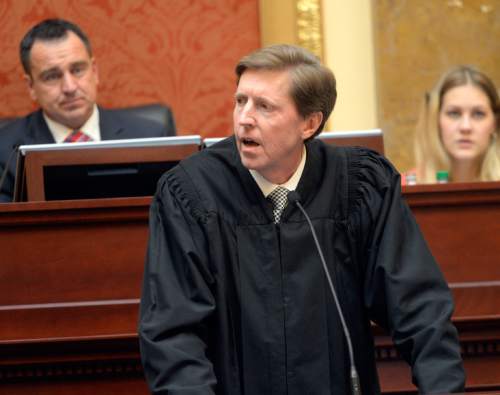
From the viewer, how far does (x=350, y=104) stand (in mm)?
5562

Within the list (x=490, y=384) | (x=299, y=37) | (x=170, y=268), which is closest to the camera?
(x=170, y=268)

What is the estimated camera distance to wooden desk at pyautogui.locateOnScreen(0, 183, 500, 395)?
3.43m

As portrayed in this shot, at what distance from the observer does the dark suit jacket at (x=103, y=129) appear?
4930 millimetres

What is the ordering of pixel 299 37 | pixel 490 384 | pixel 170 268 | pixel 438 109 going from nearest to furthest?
pixel 170 268 → pixel 490 384 → pixel 438 109 → pixel 299 37

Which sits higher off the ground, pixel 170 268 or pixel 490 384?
pixel 170 268

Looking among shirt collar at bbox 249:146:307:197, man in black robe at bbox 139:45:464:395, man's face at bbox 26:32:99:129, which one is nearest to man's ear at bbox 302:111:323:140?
man in black robe at bbox 139:45:464:395

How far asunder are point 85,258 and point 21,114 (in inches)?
84.7

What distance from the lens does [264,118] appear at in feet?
9.41

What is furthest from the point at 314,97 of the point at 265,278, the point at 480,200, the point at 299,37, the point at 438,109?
the point at 299,37

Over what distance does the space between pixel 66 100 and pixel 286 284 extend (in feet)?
8.04

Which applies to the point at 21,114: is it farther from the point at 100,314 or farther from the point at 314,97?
the point at 314,97

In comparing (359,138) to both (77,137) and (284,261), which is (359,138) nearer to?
(284,261)

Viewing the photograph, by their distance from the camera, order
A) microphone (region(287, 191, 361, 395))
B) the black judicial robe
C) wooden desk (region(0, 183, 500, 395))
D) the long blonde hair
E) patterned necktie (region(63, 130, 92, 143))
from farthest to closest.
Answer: patterned necktie (region(63, 130, 92, 143)), the long blonde hair, wooden desk (region(0, 183, 500, 395)), the black judicial robe, microphone (region(287, 191, 361, 395))

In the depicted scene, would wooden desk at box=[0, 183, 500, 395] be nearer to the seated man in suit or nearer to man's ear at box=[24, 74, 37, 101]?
the seated man in suit
